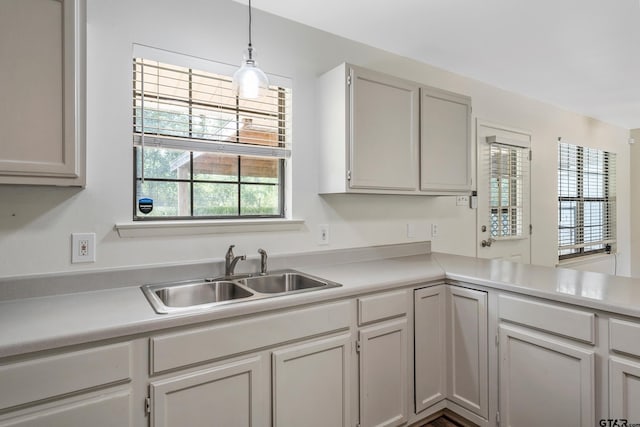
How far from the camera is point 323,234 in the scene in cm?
237

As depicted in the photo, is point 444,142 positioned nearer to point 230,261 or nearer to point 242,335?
point 230,261

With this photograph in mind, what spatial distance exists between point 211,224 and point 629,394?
2.01 meters

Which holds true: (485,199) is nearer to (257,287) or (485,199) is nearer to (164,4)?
(257,287)

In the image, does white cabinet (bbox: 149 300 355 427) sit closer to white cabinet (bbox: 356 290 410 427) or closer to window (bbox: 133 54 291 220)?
white cabinet (bbox: 356 290 410 427)

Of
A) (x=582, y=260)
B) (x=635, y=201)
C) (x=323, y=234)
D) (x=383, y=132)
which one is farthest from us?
(x=635, y=201)

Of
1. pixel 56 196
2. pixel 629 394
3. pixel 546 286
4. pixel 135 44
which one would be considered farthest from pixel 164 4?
pixel 629 394

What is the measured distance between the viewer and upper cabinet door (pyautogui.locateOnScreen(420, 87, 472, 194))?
2441mm

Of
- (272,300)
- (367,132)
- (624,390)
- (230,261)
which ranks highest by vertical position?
(367,132)

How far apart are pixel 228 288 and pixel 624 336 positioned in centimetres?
175

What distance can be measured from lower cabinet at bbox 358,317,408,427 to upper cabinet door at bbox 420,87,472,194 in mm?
1054

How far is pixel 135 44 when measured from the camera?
1.77 m

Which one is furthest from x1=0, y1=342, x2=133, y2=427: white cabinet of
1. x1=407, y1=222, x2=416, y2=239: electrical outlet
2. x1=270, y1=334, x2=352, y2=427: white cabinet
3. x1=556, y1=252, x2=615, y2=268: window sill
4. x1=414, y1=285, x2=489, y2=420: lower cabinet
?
x1=556, y1=252, x2=615, y2=268: window sill

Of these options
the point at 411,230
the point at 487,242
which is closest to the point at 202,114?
the point at 411,230

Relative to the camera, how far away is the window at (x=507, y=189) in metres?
3.43
